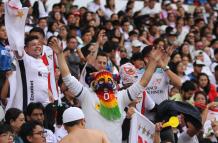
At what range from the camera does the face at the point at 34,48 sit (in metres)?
10.3

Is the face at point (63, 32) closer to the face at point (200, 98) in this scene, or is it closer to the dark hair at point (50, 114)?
the face at point (200, 98)

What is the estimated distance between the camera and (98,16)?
61.5 feet

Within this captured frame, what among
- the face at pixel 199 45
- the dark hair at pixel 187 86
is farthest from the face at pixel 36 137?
the face at pixel 199 45

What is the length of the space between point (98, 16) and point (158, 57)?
9.56 metres

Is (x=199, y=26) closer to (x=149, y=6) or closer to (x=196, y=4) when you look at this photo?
(x=149, y=6)

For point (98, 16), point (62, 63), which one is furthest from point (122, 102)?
point (98, 16)

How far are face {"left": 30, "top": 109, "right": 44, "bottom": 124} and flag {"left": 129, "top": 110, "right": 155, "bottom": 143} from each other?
1.27 metres

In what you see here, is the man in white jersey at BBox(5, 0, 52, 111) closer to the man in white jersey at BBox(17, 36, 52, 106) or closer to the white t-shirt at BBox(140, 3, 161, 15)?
the man in white jersey at BBox(17, 36, 52, 106)

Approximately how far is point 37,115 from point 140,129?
140cm

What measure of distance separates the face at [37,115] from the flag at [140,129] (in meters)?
1.27

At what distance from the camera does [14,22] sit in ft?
34.1

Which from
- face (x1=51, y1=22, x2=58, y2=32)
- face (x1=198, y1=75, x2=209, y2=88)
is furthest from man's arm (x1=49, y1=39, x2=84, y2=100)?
face (x1=51, y1=22, x2=58, y2=32)

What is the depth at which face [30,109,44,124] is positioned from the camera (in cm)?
994

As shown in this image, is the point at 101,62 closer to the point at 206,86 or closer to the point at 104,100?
the point at 104,100
